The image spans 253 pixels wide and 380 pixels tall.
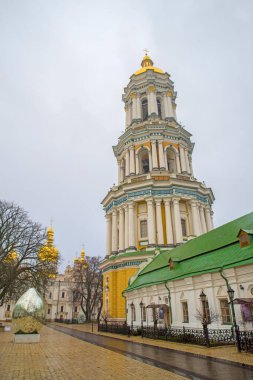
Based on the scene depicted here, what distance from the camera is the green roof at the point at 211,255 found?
1713 cm

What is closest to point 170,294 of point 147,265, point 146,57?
point 147,265

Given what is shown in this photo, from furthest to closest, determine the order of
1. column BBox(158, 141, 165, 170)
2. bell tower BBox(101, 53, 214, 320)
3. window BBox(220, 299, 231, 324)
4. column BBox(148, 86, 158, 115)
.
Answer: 1. column BBox(148, 86, 158, 115)
2. column BBox(158, 141, 165, 170)
3. bell tower BBox(101, 53, 214, 320)
4. window BBox(220, 299, 231, 324)

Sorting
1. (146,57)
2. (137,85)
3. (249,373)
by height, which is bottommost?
(249,373)

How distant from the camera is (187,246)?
26000 mm

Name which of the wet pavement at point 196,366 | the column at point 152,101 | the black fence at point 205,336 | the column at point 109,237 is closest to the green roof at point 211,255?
the black fence at point 205,336

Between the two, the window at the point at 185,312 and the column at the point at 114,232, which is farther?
the column at the point at 114,232

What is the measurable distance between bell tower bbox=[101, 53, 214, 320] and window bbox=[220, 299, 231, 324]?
16.6 meters

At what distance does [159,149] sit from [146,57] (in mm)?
21905

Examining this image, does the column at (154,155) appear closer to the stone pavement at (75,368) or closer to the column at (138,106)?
the column at (138,106)

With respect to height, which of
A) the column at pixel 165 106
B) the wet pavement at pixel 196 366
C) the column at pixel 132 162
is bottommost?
the wet pavement at pixel 196 366

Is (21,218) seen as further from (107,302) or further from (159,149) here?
(159,149)

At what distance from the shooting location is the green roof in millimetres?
17133

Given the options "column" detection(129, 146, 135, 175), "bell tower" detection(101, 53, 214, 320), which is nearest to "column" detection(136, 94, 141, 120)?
"bell tower" detection(101, 53, 214, 320)

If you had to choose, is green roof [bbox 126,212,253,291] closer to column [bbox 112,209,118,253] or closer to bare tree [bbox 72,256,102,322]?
column [bbox 112,209,118,253]
